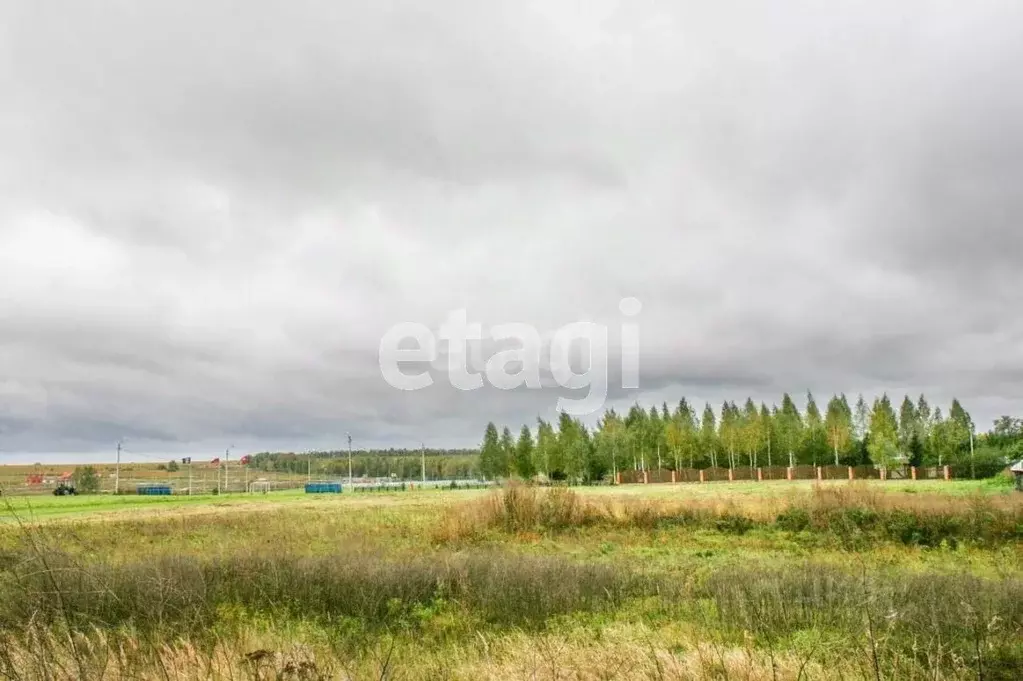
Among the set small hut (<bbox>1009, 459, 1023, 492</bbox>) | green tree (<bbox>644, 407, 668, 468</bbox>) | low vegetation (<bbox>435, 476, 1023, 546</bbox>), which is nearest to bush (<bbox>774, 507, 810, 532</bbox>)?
low vegetation (<bbox>435, 476, 1023, 546</bbox>)

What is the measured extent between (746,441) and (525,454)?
Result: 118ft

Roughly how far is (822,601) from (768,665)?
499 cm

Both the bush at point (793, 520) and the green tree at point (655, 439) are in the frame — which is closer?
the bush at point (793, 520)

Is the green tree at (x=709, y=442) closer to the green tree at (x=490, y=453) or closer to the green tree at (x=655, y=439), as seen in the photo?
the green tree at (x=655, y=439)

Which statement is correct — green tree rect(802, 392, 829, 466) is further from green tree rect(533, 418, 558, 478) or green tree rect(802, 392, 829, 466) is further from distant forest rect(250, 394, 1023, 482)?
green tree rect(533, 418, 558, 478)

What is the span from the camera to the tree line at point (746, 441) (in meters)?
99.4

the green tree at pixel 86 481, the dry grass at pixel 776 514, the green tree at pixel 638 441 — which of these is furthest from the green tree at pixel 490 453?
the dry grass at pixel 776 514

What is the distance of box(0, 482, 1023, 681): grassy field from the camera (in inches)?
251

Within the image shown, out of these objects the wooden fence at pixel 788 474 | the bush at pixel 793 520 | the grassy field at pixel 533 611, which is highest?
the grassy field at pixel 533 611

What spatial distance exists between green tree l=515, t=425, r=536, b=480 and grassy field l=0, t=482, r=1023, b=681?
3587 inches

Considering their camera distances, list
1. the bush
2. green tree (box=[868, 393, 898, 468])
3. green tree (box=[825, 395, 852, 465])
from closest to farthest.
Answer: the bush, green tree (box=[868, 393, 898, 468]), green tree (box=[825, 395, 852, 465])

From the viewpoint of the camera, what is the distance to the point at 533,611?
37.4 feet

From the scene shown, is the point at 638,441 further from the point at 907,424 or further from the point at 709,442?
the point at 907,424

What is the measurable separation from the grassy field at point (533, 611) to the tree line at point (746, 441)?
7507 cm
